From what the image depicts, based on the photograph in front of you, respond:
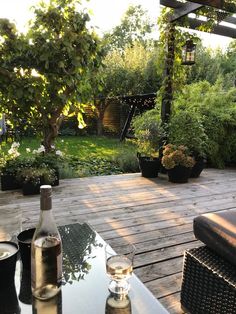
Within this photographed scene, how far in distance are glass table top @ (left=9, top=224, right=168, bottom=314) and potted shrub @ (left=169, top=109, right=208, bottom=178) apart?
11.3ft

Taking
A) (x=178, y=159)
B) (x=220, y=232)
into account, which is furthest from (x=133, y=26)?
(x=220, y=232)

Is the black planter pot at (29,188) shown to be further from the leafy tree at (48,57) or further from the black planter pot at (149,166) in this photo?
the black planter pot at (149,166)

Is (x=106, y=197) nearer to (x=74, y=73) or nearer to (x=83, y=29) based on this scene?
(x=74, y=73)

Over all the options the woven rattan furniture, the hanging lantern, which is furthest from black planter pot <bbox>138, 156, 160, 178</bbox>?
the woven rattan furniture

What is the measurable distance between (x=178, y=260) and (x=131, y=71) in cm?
978

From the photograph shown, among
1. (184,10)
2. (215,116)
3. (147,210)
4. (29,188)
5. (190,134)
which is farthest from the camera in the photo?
(215,116)

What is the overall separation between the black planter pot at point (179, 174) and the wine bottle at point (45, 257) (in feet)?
11.4

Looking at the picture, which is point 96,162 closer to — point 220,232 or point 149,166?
point 149,166

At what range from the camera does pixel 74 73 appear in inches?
140

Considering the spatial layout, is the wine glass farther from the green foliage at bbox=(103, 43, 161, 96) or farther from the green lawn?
the green foliage at bbox=(103, 43, 161, 96)

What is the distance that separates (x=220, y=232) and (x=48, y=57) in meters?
2.78

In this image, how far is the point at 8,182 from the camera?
3.72 meters

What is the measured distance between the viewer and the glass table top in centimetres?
98

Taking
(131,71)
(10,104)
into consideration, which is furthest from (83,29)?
(131,71)
